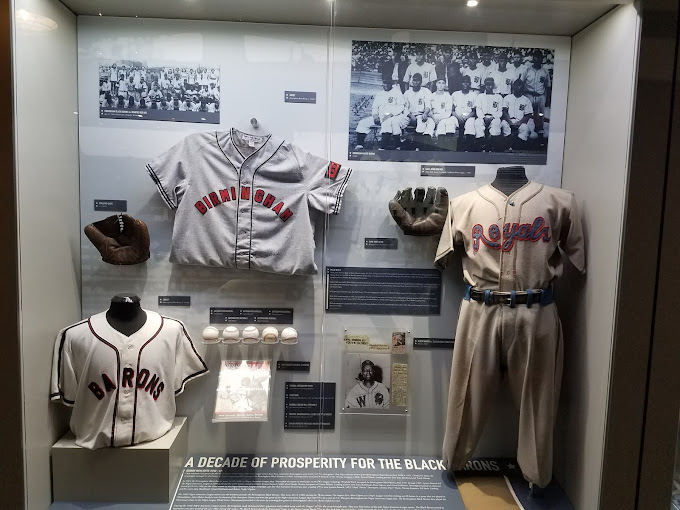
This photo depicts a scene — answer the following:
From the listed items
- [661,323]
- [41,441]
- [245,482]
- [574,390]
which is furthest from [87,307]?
[661,323]

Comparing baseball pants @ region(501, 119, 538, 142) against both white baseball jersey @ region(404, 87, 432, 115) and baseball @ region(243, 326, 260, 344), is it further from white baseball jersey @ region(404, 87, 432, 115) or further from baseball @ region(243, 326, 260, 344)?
baseball @ region(243, 326, 260, 344)

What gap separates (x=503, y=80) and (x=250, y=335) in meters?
1.62

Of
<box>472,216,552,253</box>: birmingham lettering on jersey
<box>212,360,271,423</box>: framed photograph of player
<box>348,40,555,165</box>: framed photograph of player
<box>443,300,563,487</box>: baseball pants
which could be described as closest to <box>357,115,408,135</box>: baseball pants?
<box>348,40,555,165</box>: framed photograph of player

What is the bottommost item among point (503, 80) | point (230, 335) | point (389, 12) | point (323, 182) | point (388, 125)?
point (230, 335)

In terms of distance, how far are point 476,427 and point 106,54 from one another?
7.54ft

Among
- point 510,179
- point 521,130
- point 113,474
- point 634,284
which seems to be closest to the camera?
point 634,284

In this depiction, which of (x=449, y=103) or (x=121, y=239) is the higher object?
(x=449, y=103)

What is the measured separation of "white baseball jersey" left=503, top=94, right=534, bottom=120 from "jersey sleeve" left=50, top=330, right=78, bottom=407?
215cm

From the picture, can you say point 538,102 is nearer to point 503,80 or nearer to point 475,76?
point 503,80

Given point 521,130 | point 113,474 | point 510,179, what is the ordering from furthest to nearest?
point 521,130 < point 510,179 < point 113,474

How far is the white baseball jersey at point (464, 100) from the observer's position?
81.0 inches

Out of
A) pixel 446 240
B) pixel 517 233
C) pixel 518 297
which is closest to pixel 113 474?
pixel 446 240

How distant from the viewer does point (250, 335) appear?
207 cm

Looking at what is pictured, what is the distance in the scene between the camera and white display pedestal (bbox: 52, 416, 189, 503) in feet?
6.09
